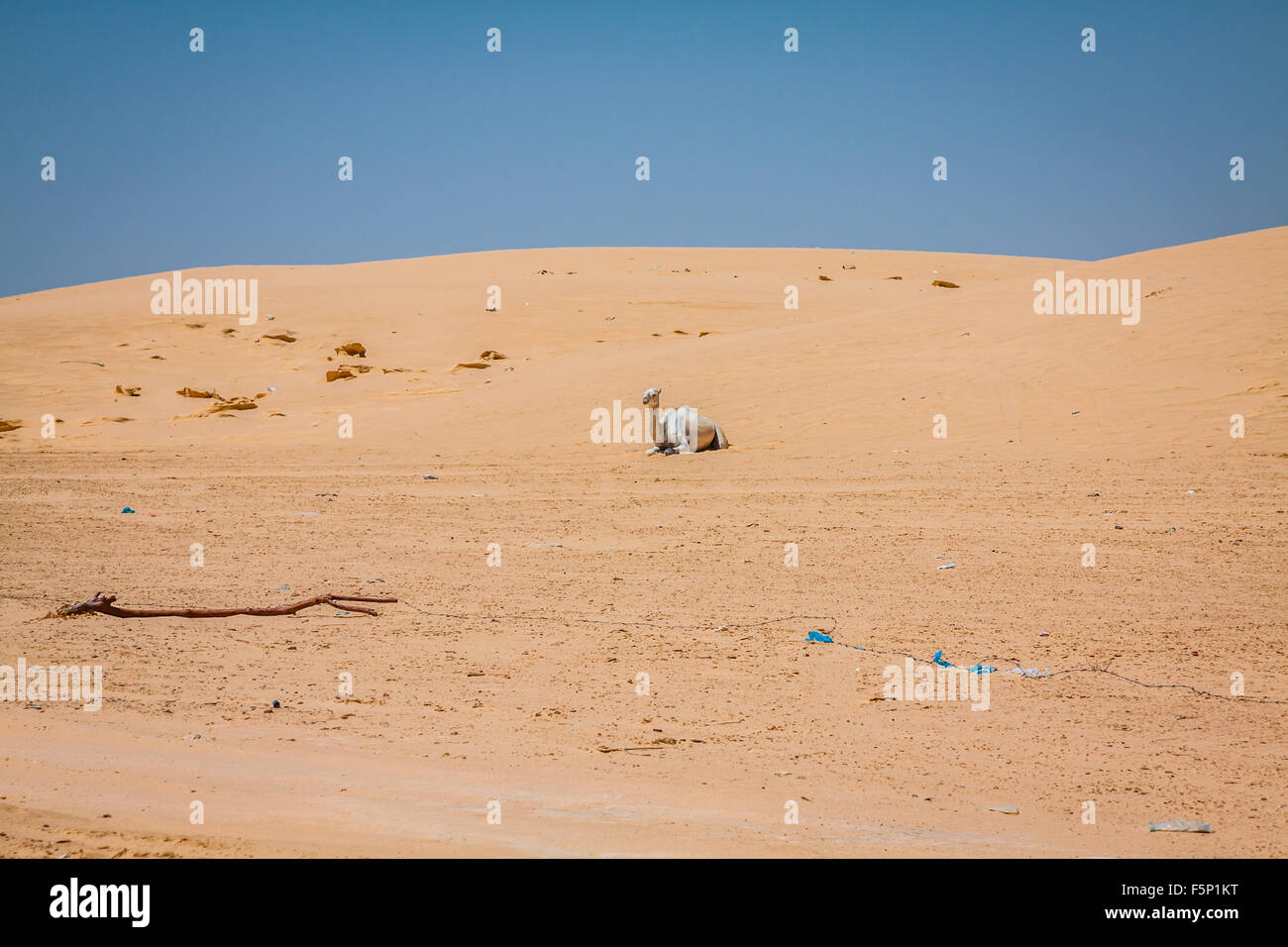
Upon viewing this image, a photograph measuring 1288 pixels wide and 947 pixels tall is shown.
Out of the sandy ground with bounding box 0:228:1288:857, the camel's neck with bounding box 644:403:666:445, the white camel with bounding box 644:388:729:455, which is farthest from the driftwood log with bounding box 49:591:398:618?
the camel's neck with bounding box 644:403:666:445

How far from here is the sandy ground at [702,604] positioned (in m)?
4.04

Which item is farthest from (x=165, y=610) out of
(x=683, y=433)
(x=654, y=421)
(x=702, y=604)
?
(x=654, y=421)

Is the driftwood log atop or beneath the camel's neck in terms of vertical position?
beneath

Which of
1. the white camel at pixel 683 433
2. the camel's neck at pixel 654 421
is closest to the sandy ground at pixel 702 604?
the white camel at pixel 683 433

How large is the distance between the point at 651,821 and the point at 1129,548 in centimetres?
659

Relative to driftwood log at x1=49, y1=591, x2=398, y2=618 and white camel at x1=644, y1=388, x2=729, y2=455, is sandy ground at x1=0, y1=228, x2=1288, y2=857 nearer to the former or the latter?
driftwood log at x1=49, y1=591, x2=398, y2=618

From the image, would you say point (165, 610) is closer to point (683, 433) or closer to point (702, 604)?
point (702, 604)

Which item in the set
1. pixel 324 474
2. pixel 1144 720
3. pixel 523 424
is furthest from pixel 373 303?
pixel 1144 720

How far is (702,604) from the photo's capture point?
301 inches

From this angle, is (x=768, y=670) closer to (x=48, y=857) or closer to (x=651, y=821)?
(x=651, y=821)

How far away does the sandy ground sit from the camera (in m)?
4.04

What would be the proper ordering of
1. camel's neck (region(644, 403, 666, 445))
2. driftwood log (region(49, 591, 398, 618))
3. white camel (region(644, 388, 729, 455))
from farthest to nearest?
camel's neck (region(644, 403, 666, 445)) → white camel (region(644, 388, 729, 455)) → driftwood log (region(49, 591, 398, 618))

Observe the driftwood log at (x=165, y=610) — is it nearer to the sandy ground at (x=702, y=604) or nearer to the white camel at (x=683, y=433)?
the sandy ground at (x=702, y=604)

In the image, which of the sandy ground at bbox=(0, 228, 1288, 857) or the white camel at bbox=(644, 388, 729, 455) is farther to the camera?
the white camel at bbox=(644, 388, 729, 455)
